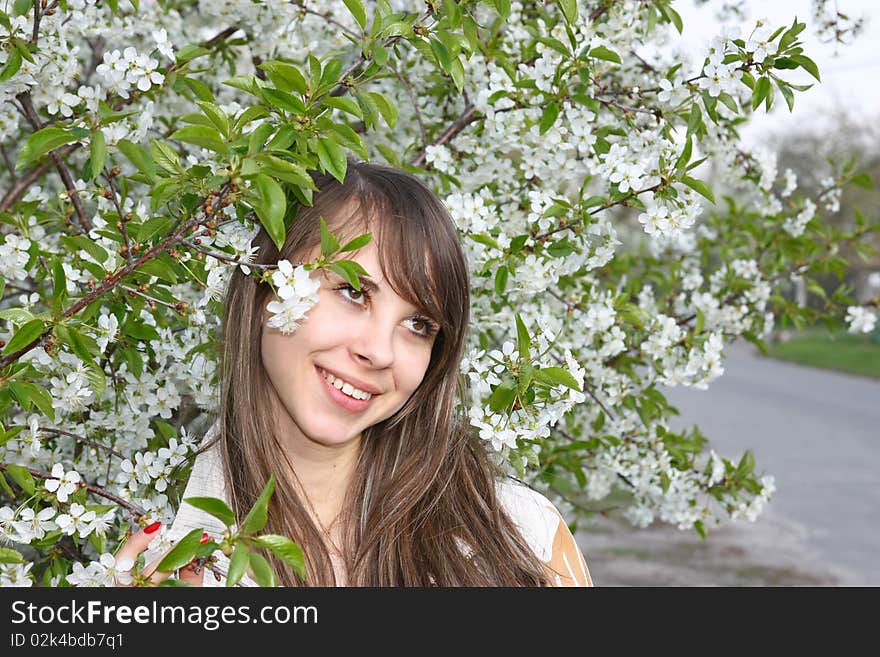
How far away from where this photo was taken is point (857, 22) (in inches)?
133

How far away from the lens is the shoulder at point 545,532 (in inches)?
83.4

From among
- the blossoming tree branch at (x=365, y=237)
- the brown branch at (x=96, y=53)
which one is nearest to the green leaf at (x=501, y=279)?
the blossoming tree branch at (x=365, y=237)

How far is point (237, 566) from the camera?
4.26 feet

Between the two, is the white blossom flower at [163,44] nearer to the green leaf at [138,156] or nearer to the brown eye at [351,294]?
the green leaf at [138,156]

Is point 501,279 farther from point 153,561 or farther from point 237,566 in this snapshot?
point 237,566

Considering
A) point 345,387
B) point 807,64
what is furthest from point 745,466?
point 345,387

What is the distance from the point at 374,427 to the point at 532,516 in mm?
391

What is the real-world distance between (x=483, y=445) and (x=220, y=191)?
35.1 inches

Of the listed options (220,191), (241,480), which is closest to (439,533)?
(241,480)

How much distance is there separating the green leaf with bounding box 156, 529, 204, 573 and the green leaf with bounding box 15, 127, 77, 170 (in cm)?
74

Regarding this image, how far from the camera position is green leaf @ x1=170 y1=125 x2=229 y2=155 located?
1568mm

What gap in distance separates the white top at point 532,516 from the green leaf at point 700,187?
74 centimetres

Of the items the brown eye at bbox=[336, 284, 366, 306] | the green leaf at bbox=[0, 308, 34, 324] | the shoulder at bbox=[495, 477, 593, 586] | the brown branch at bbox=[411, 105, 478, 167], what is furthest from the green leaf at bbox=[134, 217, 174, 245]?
the brown branch at bbox=[411, 105, 478, 167]
